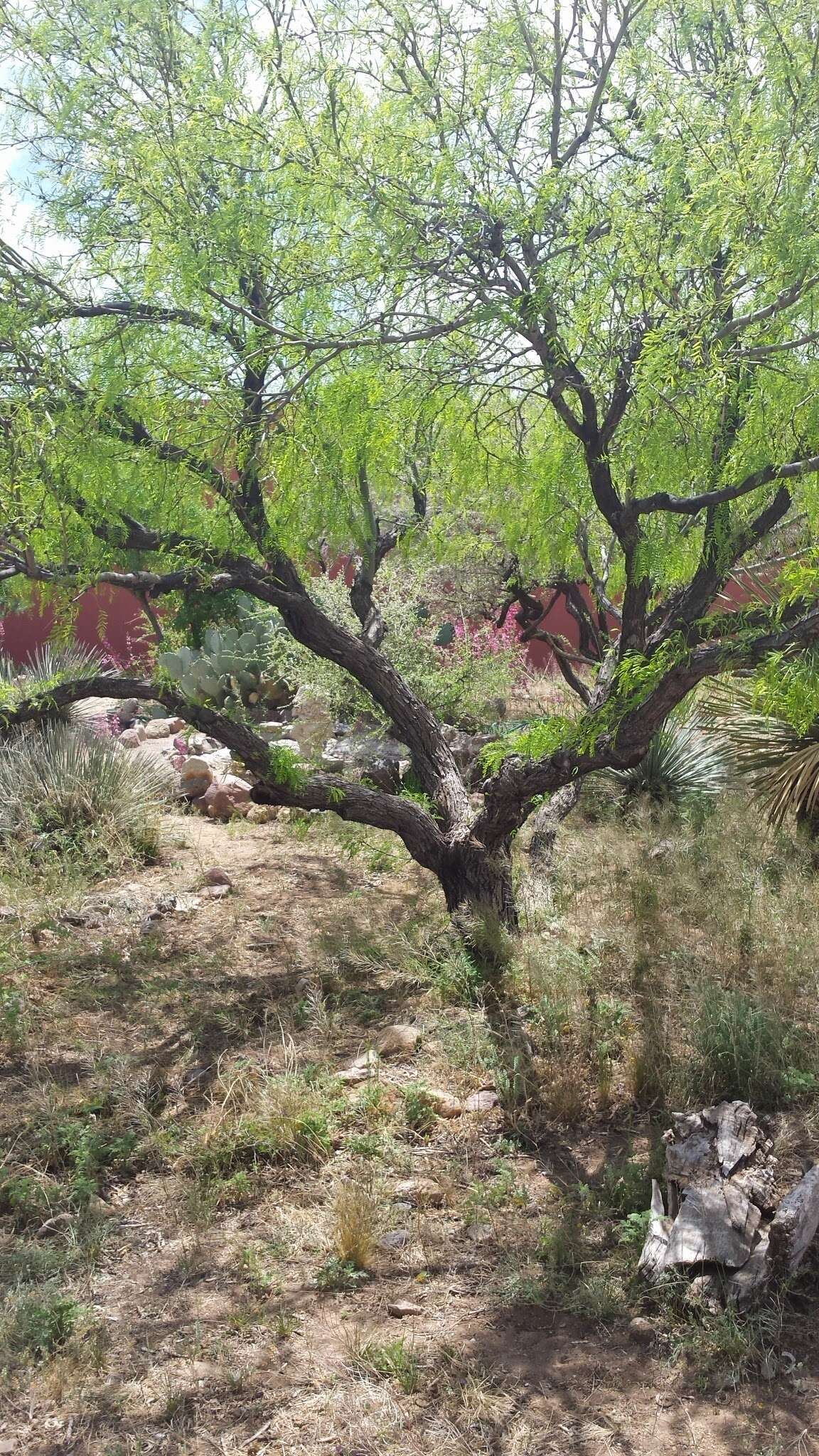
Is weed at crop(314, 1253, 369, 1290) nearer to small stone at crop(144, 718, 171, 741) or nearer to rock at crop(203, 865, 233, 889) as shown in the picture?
rock at crop(203, 865, 233, 889)

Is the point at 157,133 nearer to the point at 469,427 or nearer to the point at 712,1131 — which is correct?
the point at 469,427

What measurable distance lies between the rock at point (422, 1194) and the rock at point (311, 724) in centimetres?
652

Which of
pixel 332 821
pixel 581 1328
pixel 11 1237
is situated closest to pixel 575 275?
pixel 581 1328

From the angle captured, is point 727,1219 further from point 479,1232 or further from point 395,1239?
point 395,1239

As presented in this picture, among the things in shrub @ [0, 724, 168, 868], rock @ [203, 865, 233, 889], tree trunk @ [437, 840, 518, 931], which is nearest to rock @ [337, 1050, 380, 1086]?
tree trunk @ [437, 840, 518, 931]

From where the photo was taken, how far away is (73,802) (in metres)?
8.38

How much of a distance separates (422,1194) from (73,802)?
15.7 ft

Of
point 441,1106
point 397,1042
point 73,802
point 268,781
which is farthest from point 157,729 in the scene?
point 441,1106

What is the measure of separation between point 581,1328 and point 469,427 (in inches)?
171

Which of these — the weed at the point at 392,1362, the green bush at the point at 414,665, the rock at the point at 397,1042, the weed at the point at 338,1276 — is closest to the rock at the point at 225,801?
the green bush at the point at 414,665

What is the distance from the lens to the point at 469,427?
6.37 metres

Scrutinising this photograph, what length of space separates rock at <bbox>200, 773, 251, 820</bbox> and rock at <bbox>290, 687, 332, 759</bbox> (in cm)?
96

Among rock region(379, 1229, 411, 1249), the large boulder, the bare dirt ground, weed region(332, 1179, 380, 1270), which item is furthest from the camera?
the large boulder

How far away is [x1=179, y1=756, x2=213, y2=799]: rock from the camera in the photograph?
1021cm
